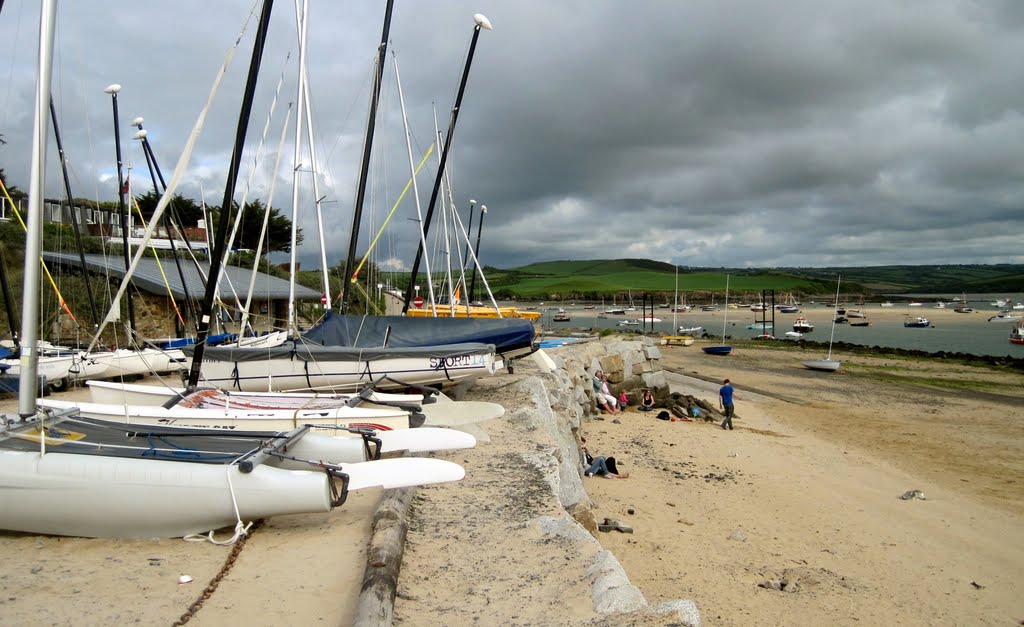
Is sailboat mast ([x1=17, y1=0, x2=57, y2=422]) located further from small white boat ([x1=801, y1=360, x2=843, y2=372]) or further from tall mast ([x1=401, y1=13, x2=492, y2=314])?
small white boat ([x1=801, y1=360, x2=843, y2=372])

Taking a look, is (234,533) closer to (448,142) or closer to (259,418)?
(259,418)

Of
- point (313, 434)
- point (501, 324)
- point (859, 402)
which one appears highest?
point (501, 324)

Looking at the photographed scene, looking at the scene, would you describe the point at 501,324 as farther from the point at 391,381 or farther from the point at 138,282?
the point at 138,282

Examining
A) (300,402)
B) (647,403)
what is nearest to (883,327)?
(647,403)

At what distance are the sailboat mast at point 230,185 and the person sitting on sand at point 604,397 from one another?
12624 millimetres

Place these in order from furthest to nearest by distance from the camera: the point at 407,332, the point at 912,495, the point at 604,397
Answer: the point at 604,397
the point at 407,332
the point at 912,495

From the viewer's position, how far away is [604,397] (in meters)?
20.2

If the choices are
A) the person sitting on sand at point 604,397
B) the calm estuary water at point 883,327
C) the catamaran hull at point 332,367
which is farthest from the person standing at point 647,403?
the calm estuary water at point 883,327

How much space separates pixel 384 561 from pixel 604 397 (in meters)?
16.1

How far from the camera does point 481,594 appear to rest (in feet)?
15.7

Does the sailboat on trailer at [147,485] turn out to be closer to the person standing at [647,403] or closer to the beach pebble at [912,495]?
the beach pebble at [912,495]

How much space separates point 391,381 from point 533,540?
285 inches

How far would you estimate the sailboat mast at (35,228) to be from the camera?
629 centimetres

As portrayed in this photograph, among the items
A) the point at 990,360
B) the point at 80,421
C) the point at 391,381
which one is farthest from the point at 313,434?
the point at 990,360
